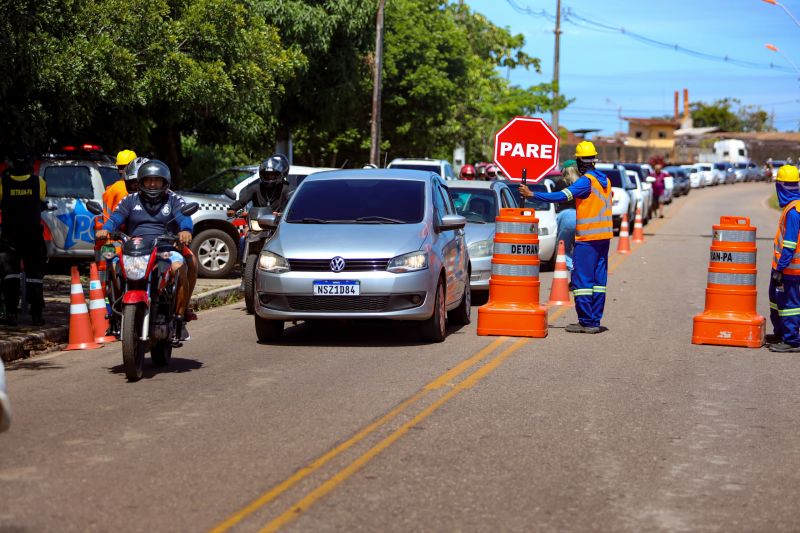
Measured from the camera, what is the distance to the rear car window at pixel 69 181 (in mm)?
19016

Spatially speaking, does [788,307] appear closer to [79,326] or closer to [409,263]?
[409,263]

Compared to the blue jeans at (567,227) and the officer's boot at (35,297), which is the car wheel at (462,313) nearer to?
the officer's boot at (35,297)

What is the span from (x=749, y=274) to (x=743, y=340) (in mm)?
689

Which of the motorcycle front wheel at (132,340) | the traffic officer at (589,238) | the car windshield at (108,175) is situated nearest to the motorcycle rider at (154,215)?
the motorcycle front wheel at (132,340)

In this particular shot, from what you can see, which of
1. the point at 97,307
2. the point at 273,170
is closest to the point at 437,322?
the point at 97,307

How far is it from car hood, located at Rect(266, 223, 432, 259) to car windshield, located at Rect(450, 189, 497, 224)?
208 inches

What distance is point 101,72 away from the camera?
18.7 metres

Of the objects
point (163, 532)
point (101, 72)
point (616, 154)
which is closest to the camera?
point (163, 532)

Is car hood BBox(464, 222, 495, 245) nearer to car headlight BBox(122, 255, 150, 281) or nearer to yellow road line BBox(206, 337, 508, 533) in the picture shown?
yellow road line BBox(206, 337, 508, 533)

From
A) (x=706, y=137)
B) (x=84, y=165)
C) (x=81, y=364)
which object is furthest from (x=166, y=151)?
(x=706, y=137)

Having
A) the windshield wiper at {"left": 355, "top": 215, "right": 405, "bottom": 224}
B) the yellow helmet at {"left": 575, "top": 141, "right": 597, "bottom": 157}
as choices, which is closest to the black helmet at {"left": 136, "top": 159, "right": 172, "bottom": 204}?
the windshield wiper at {"left": 355, "top": 215, "right": 405, "bottom": 224}

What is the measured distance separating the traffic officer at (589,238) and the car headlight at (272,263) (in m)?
2.90

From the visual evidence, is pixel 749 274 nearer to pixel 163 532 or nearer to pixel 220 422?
pixel 220 422

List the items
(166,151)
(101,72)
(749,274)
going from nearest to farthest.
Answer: (749,274), (101,72), (166,151)
